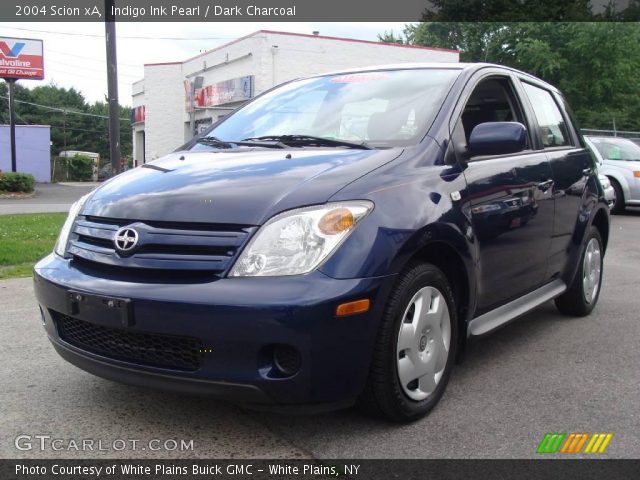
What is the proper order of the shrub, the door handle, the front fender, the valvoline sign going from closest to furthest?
the door handle → the front fender → the valvoline sign → the shrub

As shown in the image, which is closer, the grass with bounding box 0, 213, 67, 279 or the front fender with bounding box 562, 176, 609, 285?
the front fender with bounding box 562, 176, 609, 285

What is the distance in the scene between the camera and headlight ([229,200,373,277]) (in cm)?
238

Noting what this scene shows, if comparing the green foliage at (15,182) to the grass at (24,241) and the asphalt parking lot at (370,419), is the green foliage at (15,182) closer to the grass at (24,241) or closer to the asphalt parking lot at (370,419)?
the grass at (24,241)

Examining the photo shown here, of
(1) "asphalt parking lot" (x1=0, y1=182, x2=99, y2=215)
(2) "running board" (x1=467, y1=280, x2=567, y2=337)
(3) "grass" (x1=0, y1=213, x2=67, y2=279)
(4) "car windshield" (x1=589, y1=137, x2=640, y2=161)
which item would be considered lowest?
(1) "asphalt parking lot" (x1=0, y1=182, x2=99, y2=215)

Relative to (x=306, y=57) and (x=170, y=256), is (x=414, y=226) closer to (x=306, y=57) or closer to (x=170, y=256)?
(x=170, y=256)

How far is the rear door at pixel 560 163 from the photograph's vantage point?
4066 mm

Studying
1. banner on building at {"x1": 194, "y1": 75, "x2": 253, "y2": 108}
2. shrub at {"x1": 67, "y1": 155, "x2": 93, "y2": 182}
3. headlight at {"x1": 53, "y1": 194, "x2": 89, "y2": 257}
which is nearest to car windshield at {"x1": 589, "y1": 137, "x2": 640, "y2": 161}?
headlight at {"x1": 53, "y1": 194, "x2": 89, "y2": 257}

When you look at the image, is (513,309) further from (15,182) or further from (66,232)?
(15,182)

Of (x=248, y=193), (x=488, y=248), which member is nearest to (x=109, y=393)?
(x=248, y=193)

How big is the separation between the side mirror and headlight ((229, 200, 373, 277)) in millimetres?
993

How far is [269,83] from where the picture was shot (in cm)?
2419

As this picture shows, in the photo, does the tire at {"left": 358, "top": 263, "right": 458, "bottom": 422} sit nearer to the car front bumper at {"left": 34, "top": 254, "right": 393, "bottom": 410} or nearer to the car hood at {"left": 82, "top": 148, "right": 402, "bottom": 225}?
the car front bumper at {"left": 34, "top": 254, "right": 393, "bottom": 410}

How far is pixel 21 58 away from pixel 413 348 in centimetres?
3138

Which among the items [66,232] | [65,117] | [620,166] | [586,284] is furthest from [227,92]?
[65,117]
